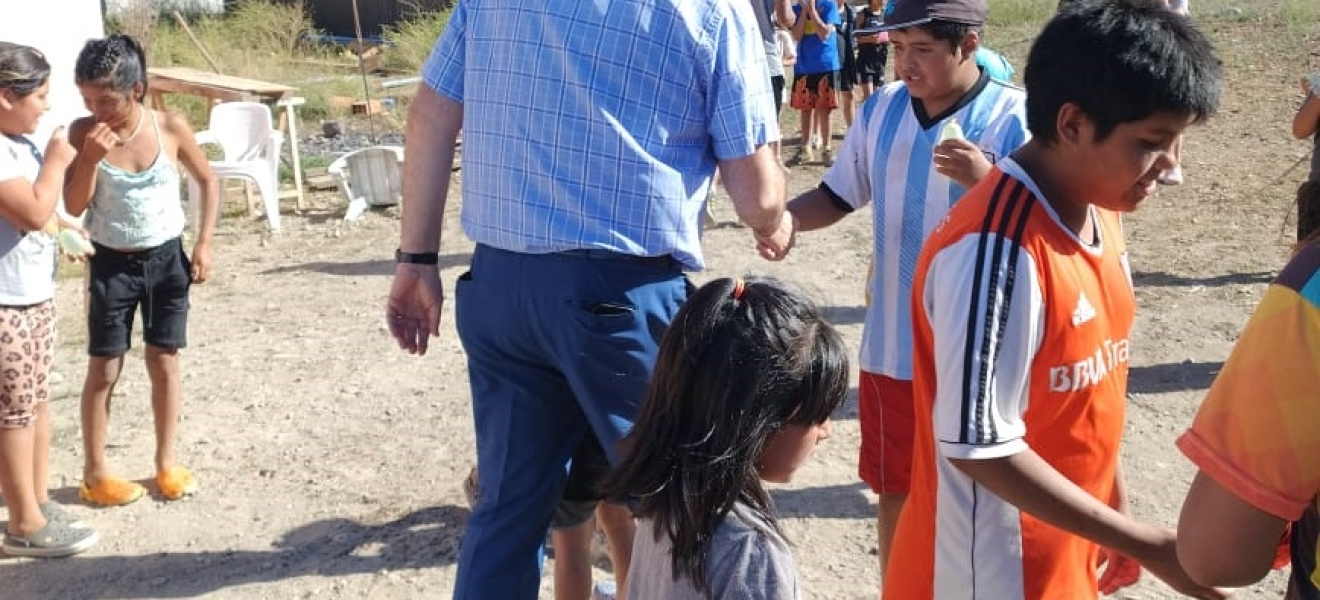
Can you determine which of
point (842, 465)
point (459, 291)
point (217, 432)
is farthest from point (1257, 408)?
point (217, 432)

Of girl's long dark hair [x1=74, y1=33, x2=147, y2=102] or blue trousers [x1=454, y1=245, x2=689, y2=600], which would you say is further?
girl's long dark hair [x1=74, y1=33, x2=147, y2=102]

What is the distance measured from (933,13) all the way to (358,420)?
3.31 meters

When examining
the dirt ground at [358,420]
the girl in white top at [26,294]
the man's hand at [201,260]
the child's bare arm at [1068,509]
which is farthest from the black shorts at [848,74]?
the child's bare arm at [1068,509]

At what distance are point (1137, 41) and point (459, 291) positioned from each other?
1.61 meters

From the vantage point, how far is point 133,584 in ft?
13.9

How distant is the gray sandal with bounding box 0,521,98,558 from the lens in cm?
435

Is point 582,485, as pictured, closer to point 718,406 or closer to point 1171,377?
point 718,406

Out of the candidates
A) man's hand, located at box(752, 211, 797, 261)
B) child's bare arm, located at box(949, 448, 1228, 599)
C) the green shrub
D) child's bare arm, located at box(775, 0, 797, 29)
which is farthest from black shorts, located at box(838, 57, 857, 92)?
child's bare arm, located at box(949, 448, 1228, 599)

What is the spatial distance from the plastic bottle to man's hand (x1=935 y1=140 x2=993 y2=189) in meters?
0.26

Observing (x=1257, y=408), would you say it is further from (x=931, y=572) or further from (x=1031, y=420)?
(x=931, y=572)

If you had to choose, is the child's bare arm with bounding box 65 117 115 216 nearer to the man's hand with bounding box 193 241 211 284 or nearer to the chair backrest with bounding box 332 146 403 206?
the man's hand with bounding box 193 241 211 284

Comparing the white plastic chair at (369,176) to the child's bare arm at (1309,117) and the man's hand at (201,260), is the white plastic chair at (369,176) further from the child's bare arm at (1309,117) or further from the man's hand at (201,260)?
the child's bare arm at (1309,117)

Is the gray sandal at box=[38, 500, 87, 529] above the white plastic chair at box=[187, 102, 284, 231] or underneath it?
underneath

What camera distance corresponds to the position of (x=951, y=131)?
3.12 meters
